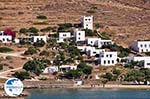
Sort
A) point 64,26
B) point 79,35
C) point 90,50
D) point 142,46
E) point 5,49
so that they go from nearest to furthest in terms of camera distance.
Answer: point 5,49 → point 90,50 → point 142,46 → point 79,35 → point 64,26

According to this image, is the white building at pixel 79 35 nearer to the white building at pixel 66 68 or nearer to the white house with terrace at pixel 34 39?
the white house with terrace at pixel 34 39

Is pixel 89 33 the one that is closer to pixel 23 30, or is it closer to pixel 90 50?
pixel 23 30

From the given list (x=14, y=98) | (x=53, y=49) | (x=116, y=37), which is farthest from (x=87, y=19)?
(x=14, y=98)

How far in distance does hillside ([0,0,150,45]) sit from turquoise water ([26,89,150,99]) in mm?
18923

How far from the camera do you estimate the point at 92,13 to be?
4641 inches

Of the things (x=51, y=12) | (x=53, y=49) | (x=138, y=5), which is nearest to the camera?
(x=53, y=49)

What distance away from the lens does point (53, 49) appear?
97.4m

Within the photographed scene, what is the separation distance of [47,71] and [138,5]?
3965 centimetres

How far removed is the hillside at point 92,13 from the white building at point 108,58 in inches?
362

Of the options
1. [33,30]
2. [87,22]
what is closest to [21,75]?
[33,30]

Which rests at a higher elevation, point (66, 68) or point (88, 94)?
point (66, 68)

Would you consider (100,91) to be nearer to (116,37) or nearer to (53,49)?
(53,49)

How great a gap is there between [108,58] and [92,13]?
23405 mm

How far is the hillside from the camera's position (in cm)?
10900
